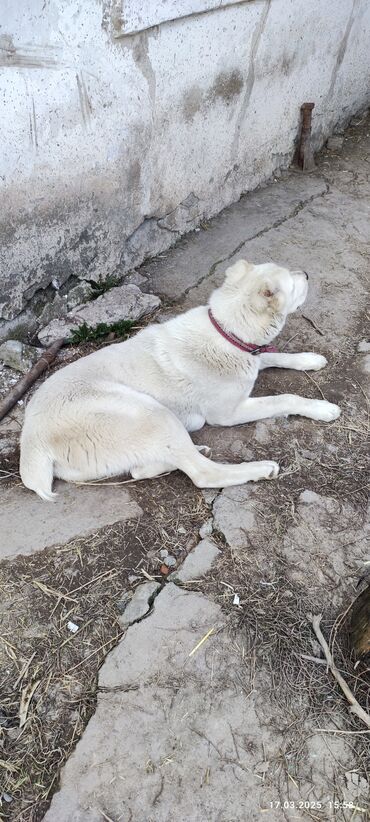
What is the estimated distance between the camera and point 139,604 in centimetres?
256

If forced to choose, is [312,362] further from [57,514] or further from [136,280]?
[57,514]

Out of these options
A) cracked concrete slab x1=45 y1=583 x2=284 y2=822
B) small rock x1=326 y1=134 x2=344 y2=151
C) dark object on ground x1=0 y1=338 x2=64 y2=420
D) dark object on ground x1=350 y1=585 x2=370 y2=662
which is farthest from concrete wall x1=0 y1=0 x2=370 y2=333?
dark object on ground x1=350 y1=585 x2=370 y2=662

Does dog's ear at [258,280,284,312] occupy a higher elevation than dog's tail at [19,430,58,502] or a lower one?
higher

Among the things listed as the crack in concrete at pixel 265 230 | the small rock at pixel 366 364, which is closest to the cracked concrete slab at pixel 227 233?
the crack in concrete at pixel 265 230

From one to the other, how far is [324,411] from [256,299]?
763 millimetres

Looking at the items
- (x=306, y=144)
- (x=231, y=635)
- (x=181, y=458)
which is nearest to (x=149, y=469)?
(x=181, y=458)

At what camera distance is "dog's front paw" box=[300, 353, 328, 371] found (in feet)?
12.5

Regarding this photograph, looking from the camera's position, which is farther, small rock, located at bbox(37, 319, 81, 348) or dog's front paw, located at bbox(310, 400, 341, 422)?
small rock, located at bbox(37, 319, 81, 348)

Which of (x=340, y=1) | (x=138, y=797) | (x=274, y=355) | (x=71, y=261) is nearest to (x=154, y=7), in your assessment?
(x=71, y=261)

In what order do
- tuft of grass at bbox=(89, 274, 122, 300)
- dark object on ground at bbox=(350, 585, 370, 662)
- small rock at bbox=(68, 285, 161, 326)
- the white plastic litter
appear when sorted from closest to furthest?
dark object on ground at bbox=(350, 585, 370, 662) < the white plastic litter < small rock at bbox=(68, 285, 161, 326) < tuft of grass at bbox=(89, 274, 122, 300)

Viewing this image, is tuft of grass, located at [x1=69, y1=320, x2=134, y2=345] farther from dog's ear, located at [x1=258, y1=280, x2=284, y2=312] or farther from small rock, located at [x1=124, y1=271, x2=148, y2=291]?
dog's ear, located at [x1=258, y1=280, x2=284, y2=312]

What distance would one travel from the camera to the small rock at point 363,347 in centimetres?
399

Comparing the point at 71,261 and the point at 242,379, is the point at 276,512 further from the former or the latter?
the point at 71,261

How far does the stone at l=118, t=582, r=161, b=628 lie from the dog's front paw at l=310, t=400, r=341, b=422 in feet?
4.46
